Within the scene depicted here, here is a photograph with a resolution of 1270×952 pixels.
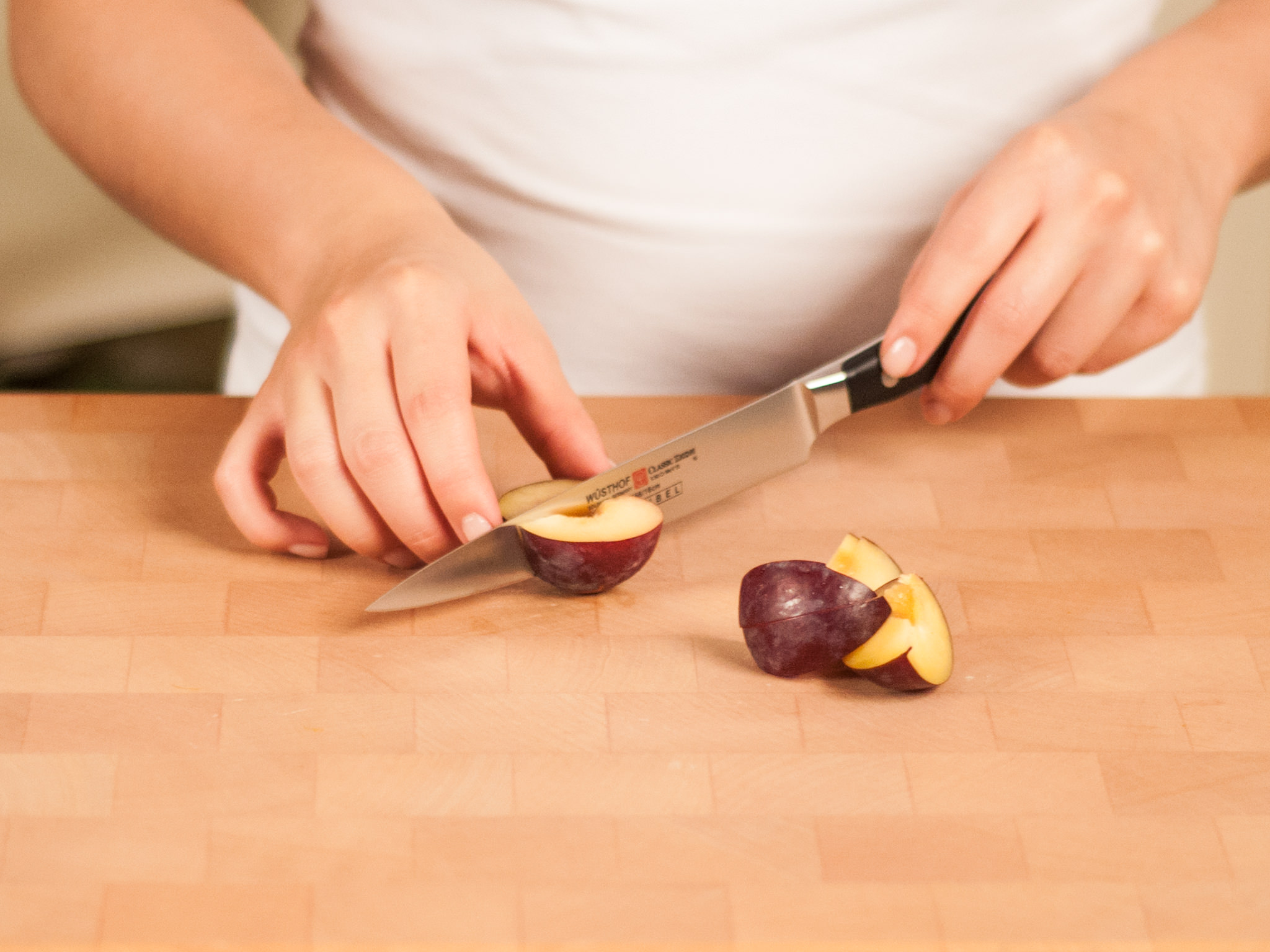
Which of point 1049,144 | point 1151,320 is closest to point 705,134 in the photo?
point 1049,144

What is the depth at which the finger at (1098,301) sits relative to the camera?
1025 mm

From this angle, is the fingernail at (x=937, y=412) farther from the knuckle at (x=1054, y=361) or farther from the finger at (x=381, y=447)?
the finger at (x=381, y=447)

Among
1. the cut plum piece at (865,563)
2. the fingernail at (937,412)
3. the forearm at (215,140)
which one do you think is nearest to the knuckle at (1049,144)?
the fingernail at (937,412)

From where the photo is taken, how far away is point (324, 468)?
35.3 inches

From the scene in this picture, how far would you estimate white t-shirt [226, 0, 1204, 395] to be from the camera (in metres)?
1.20

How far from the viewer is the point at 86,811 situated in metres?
0.75

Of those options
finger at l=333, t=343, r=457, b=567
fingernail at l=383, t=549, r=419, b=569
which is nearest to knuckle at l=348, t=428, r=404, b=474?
finger at l=333, t=343, r=457, b=567

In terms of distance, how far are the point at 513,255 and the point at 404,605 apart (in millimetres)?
553

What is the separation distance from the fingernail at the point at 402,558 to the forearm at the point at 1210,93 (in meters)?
0.74

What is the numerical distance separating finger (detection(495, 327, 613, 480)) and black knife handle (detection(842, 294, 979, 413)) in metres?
0.22

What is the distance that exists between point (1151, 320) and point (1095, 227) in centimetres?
15

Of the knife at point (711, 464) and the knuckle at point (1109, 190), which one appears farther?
the knuckle at point (1109, 190)

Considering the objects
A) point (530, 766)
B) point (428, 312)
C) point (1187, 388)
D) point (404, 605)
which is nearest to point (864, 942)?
point (530, 766)

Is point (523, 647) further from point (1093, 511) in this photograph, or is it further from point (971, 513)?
point (1093, 511)
